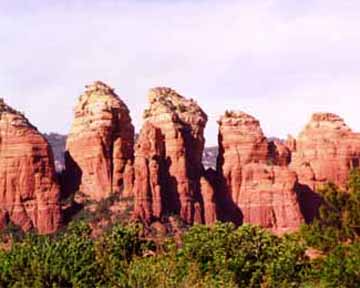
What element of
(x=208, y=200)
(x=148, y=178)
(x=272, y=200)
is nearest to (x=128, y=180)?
(x=148, y=178)

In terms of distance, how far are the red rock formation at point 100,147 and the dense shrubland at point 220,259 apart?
54.9 metres

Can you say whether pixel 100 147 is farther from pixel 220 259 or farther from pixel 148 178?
pixel 220 259

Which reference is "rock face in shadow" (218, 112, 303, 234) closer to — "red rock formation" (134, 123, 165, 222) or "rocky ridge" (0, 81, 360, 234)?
"rocky ridge" (0, 81, 360, 234)

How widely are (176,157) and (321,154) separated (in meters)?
19.3

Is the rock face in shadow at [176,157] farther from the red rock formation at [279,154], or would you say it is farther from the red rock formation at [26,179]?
the red rock formation at [26,179]

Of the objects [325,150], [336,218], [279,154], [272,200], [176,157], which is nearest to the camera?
[336,218]

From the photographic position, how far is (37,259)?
62.1 metres

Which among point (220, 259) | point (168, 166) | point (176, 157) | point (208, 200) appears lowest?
point (220, 259)

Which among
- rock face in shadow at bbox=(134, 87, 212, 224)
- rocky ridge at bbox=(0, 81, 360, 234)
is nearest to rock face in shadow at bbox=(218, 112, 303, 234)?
rocky ridge at bbox=(0, 81, 360, 234)

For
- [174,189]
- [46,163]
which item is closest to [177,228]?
[174,189]

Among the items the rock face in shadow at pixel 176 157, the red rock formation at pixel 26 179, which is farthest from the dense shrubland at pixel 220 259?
the rock face in shadow at pixel 176 157

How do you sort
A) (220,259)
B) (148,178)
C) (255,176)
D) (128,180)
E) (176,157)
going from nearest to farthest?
(220,259)
(148,178)
(128,180)
(176,157)
(255,176)

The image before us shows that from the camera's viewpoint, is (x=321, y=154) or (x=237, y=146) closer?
(x=237, y=146)

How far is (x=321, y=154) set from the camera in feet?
467
